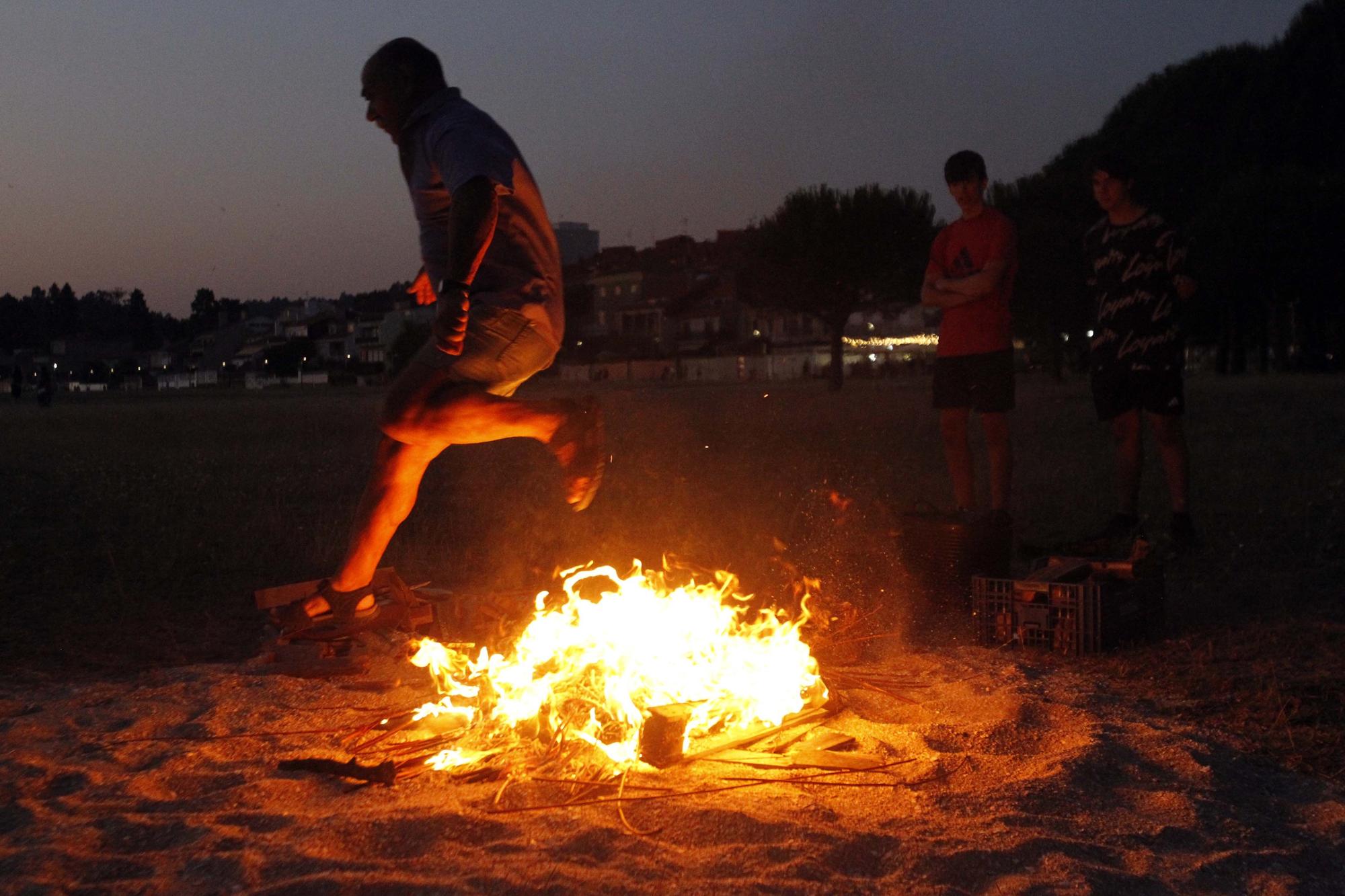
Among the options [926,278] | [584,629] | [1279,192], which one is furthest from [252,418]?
[1279,192]

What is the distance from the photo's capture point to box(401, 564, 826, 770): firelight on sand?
302 centimetres

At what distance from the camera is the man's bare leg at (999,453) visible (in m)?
5.46

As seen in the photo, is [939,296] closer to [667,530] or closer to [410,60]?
[667,530]

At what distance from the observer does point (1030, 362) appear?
205 feet

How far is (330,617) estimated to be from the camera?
13.3ft

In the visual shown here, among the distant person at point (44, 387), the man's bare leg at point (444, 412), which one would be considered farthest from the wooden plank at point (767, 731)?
the distant person at point (44, 387)

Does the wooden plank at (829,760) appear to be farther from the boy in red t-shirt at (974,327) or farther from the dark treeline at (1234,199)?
the dark treeline at (1234,199)

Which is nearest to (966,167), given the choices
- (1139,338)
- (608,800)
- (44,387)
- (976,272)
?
(976,272)

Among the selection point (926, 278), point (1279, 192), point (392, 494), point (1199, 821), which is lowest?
point (1199, 821)

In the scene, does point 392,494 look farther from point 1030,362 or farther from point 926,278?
point 1030,362

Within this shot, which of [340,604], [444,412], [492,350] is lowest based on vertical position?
[340,604]

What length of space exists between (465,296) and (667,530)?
3446 millimetres

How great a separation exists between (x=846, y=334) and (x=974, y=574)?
2817 inches

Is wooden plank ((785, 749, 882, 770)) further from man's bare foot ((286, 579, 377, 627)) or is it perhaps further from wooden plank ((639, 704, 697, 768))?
man's bare foot ((286, 579, 377, 627))
